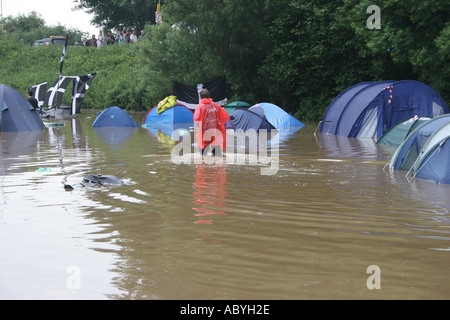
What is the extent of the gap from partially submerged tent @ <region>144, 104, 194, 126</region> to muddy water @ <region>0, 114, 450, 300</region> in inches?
720

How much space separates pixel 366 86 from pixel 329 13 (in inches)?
360

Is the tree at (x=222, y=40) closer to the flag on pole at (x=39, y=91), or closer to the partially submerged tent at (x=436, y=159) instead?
the flag on pole at (x=39, y=91)

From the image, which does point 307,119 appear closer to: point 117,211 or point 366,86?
point 366,86

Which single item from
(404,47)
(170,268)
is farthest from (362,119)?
(170,268)

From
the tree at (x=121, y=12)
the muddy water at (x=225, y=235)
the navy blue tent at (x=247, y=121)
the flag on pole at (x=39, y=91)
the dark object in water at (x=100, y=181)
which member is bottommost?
the muddy water at (x=225, y=235)

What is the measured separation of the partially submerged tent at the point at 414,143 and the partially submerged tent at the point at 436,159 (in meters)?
0.51

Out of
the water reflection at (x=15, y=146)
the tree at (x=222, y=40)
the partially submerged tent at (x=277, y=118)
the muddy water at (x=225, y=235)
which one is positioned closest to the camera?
the muddy water at (x=225, y=235)

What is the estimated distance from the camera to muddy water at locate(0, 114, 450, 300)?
17.5ft

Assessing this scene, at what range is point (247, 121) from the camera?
25.9m

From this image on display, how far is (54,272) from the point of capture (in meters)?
5.70

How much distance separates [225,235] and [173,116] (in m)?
24.4

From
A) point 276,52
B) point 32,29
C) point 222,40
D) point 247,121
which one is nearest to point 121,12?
point 32,29

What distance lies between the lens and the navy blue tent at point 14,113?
24.6 m

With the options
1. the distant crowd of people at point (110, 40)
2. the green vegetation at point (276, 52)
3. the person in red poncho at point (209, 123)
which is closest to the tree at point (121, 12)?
the distant crowd of people at point (110, 40)
